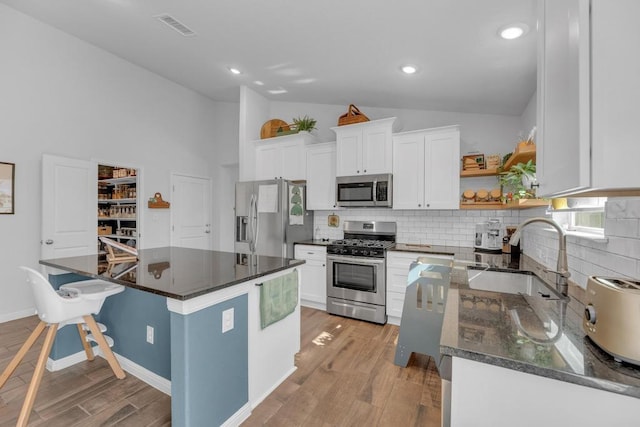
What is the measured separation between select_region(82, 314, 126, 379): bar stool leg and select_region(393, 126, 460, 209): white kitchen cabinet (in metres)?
3.15

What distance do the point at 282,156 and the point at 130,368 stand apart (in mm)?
3144

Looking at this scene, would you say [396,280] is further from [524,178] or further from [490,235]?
[524,178]

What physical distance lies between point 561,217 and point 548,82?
151 centimetres

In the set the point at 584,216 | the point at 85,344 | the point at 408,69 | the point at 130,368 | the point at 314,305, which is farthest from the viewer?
the point at 314,305

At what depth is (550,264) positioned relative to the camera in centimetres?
208

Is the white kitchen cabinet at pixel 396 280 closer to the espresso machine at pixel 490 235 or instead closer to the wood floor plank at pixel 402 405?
the espresso machine at pixel 490 235

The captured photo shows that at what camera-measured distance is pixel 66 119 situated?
3.79 m

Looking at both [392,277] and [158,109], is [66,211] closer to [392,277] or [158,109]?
[158,109]

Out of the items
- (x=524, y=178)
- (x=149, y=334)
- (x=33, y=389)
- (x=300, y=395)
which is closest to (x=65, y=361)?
(x=33, y=389)

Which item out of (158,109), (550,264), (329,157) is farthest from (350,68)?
(158,109)

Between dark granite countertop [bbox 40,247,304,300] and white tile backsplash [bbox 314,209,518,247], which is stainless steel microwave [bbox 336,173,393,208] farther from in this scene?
dark granite countertop [bbox 40,247,304,300]

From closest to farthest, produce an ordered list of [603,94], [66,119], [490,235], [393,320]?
[603,94] → [490,235] → [393,320] → [66,119]

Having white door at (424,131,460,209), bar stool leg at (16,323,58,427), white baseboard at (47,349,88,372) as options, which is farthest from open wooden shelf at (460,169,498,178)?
white baseboard at (47,349,88,372)

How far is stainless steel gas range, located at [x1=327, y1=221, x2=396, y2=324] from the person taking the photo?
336 centimetres
